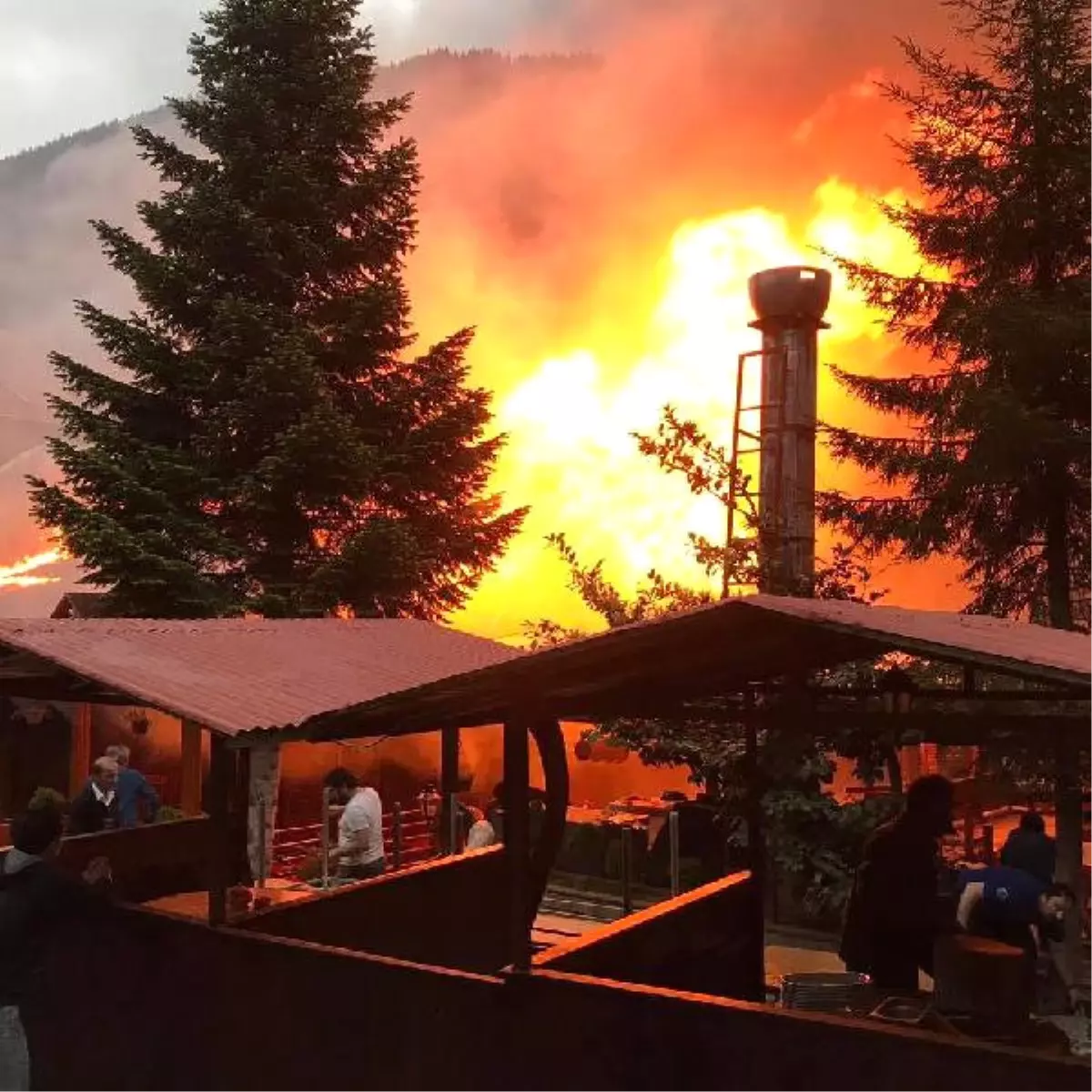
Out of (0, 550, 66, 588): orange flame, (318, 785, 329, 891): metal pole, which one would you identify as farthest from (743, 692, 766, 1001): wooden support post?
(0, 550, 66, 588): orange flame

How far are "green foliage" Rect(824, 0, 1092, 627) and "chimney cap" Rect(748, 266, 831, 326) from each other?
3.56m

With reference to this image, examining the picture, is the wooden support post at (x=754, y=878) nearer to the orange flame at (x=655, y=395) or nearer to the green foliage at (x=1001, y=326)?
the green foliage at (x=1001, y=326)

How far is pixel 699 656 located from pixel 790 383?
14.0m

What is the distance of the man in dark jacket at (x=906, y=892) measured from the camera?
20.8 feet

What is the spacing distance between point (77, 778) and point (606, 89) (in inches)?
1183

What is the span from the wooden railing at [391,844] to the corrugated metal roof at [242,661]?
23.3ft

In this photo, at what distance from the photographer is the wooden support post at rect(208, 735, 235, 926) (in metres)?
6.46

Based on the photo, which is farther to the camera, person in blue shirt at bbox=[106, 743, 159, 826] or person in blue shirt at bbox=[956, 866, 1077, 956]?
person in blue shirt at bbox=[106, 743, 159, 826]

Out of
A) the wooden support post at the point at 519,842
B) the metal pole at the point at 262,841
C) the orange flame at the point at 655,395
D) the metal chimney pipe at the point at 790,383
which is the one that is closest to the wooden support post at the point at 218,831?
the wooden support post at the point at 519,842

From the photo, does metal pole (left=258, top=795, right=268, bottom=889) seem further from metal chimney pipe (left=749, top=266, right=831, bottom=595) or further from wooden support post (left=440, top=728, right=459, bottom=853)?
metal chimney pipe (left=749, top=266, right=831, bottom=595)

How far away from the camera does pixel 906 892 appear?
6422 millimetres

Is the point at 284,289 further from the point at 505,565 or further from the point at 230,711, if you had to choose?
the point at 505,565

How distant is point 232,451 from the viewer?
17688 millimetres

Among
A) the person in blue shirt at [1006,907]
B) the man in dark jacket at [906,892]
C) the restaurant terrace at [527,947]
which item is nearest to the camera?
the restaurant terrace at [527,947]
